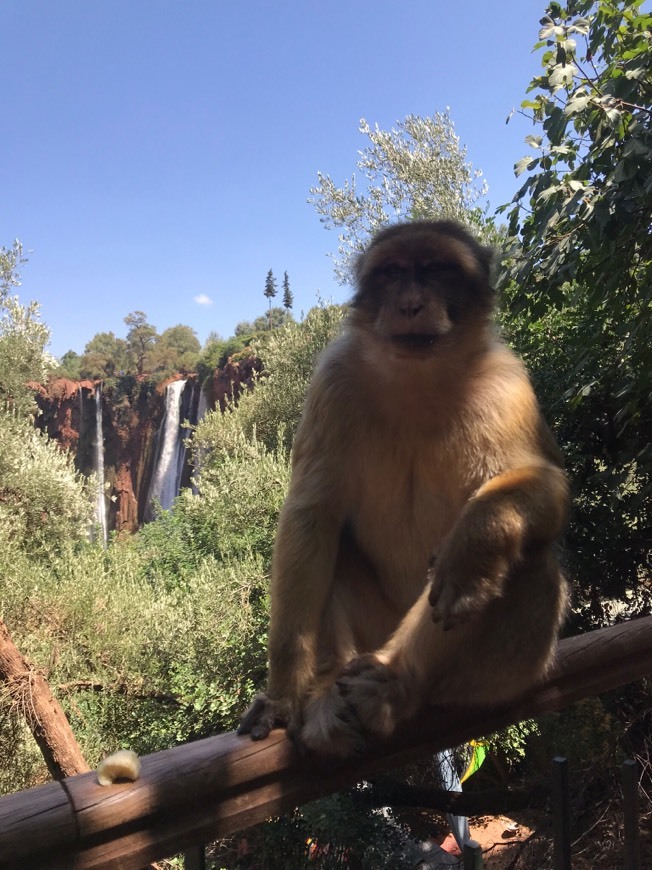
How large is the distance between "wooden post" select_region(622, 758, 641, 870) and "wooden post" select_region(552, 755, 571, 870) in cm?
16

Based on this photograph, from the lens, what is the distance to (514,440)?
83.3 inches

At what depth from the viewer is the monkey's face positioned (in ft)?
6.89

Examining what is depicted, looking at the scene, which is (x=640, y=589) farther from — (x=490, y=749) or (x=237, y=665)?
(x=237, y=665)

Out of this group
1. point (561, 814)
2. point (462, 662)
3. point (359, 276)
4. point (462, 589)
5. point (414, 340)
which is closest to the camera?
point (561, 814)

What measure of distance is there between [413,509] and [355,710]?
638mm

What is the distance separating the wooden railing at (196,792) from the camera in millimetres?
1068

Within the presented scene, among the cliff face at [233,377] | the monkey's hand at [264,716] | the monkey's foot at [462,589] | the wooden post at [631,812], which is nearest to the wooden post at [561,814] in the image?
the wooden post at [631,812]

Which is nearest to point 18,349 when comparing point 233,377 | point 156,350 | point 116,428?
point 233,377

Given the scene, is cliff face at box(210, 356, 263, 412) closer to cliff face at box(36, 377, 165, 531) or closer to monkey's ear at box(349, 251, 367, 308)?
cliff face at box(36, 377, 165, 531)

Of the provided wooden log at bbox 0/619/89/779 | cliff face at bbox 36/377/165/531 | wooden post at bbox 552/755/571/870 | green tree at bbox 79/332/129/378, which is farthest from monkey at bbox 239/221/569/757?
green tree at bbox 79/332/129/378

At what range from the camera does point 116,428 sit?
97.1 ft

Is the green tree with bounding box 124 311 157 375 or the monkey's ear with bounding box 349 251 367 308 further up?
the green tree with bounding box 124 311 157 375

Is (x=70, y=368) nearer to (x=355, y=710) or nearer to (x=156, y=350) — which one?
(x=156, y=350)

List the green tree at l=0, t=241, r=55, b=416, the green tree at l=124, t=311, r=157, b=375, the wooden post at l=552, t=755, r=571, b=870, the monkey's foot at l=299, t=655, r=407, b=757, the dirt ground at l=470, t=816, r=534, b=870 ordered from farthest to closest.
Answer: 1. the green tree at l=124, t=311, r=157, b=375
2. the green tree at l=0, t=241, r=55, b=416
3. the dirt ground at l=470, t=816, r=534, b=870
4. the monkey's foot at l=299, t=655, r=407, b=757
5. the wooden post at l=552, t=755, r=571, b=870
